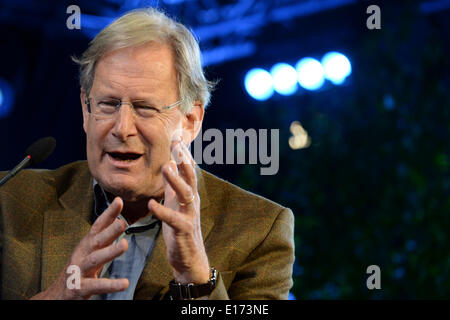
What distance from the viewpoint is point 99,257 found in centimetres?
120

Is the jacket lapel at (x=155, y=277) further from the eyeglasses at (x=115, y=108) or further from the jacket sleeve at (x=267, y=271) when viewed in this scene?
the eyeglasses at (x=115, y=108)

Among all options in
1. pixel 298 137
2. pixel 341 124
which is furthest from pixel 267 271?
pixel 298 137

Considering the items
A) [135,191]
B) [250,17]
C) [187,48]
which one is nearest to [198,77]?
[187,48]

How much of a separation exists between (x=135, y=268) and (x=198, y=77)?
0.63m

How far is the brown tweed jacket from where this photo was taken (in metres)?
1.53

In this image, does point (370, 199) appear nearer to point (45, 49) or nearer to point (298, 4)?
point (298, 4)

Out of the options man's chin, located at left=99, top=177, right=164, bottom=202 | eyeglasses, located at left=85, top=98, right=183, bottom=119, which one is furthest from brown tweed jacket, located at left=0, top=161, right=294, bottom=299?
eyeglasses, located at left=85, top=98, right=183, bottom=119

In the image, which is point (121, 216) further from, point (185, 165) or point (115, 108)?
point (185, 165)

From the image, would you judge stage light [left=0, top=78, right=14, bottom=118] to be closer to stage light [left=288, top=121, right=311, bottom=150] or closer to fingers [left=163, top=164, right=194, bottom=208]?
stage light [left=288, top=121, right=311, bottom=150]

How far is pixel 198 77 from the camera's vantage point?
1.79 m

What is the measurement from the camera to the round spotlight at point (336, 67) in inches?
175

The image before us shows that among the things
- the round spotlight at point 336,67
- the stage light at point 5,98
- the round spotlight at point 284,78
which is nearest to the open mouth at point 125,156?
the round spotlight at point 336,67

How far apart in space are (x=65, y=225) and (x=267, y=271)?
0.61 metres

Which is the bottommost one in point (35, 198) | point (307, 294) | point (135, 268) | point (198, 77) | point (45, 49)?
point (307, 294)
